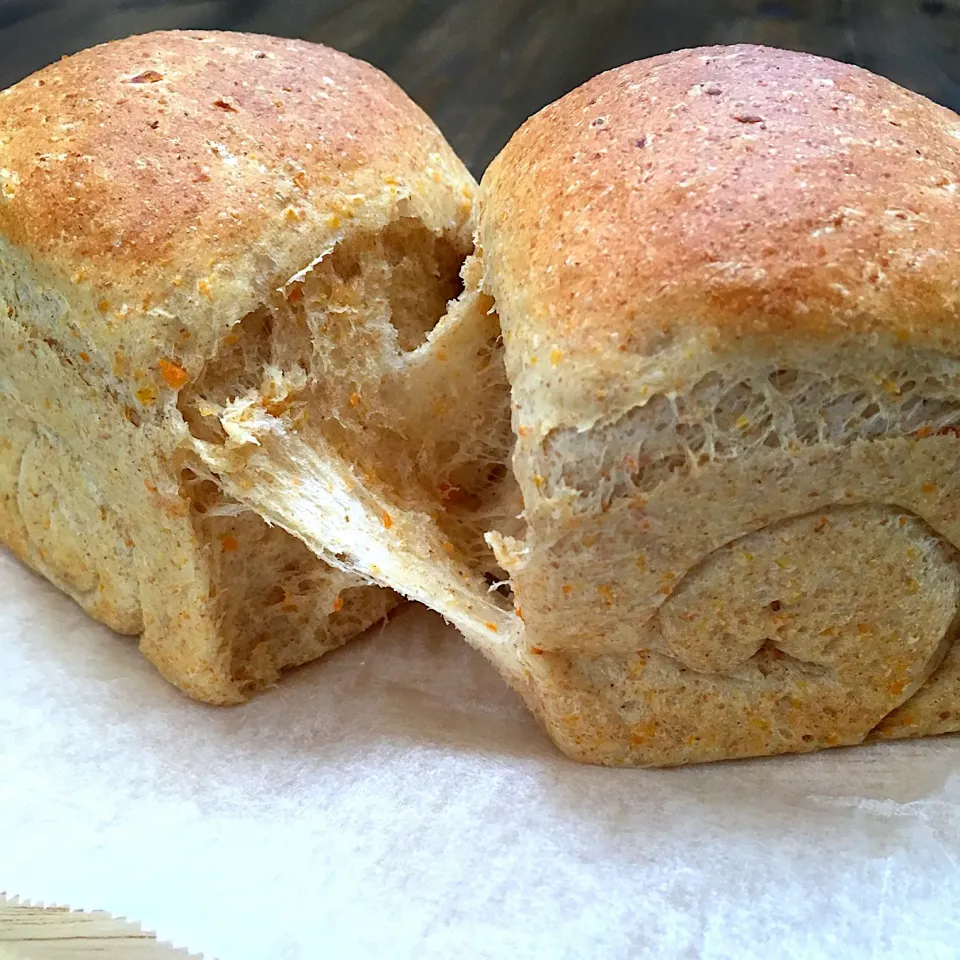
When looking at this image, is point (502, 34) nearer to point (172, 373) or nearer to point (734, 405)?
point (172, 373)

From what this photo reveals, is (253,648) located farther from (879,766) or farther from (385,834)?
(879,766)

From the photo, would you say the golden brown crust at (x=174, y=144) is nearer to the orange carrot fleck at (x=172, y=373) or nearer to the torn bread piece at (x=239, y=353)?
the torn bread piece at (x=239, y=353)

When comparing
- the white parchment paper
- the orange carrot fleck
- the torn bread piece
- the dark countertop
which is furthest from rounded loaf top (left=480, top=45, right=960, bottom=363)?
the dark countertop

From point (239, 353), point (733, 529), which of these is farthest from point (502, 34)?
point (733, 529)

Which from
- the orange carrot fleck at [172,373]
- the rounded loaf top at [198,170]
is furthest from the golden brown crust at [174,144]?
the orange carrot fleck at [172,373]

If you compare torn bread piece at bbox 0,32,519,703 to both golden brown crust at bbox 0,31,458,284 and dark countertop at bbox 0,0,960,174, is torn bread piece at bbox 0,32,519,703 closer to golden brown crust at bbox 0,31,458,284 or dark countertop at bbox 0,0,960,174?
golden brown crust at bbox 0,31,458,284

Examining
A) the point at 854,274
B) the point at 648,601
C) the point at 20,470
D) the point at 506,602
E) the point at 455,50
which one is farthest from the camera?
the point at 455,50

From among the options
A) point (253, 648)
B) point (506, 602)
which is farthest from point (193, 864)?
point (506, 602)
